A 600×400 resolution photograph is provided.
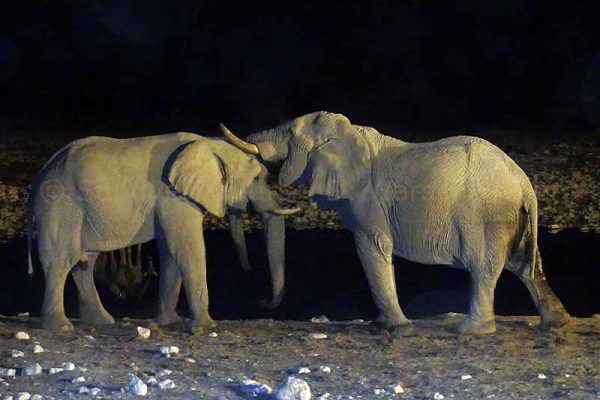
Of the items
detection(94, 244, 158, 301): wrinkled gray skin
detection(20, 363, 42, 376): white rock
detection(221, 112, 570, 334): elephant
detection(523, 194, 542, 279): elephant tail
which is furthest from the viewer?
detection(94, 244, 158, 301): wrinkled gray skin

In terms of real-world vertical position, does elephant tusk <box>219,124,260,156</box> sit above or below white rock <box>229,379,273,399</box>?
above

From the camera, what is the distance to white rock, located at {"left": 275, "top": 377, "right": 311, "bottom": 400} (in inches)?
235

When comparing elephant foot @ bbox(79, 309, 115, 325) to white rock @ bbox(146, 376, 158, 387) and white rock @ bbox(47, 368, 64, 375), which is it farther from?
white rock @ bbox(146, 376, 158, 387)

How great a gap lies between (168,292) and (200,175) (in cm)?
68

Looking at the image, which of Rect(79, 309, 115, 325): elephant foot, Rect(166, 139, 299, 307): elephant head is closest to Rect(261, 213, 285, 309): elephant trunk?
Rect(166, 139, 299, 307): elephant head

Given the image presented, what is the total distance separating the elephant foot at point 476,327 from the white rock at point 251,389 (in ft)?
5.02

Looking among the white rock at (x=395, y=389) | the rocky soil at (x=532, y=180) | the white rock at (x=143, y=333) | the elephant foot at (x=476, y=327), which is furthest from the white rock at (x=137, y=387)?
A: the rocky soil at (x=532, y=180)

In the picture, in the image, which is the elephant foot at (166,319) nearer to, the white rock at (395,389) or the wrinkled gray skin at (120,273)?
the wrinkled gray skin at (120,273)

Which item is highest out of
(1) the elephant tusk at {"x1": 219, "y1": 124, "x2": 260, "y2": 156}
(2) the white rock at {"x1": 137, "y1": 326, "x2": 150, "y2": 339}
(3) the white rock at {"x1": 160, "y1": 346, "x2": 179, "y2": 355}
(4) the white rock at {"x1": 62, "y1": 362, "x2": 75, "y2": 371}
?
(1) the elephant tusk at {"x1": 219, "y1": 124, "x2": 260, "y2": 156}

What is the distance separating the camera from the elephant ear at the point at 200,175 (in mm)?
7715

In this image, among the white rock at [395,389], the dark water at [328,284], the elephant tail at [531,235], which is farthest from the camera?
the dark water at [328,284]

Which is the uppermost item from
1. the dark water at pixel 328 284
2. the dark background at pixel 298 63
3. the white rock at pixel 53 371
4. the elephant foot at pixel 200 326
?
the dark background at pixel 298 63

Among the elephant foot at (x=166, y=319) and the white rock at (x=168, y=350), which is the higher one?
the elephant foot at (x=166, y=319)

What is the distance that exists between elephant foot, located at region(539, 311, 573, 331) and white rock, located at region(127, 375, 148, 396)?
235 cm
